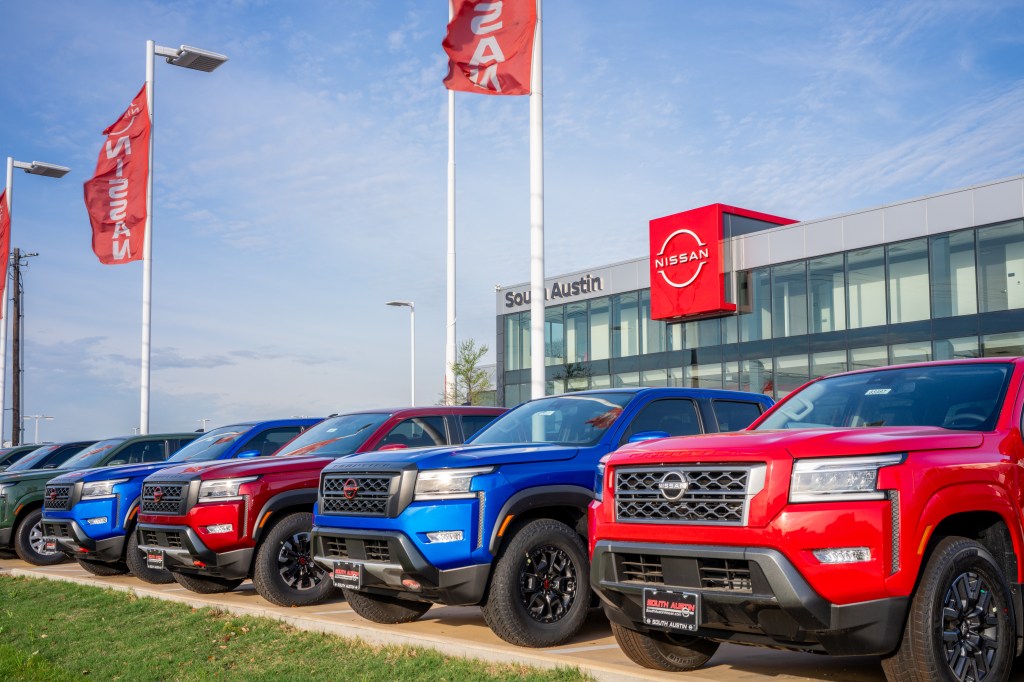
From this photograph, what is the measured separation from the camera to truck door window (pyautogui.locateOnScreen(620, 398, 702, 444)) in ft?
28.9

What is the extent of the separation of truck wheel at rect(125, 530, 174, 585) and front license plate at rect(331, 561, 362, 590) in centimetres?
531

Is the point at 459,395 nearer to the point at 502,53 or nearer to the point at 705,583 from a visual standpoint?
the point at 502,53

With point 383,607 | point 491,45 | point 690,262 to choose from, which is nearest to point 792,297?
point 690,262

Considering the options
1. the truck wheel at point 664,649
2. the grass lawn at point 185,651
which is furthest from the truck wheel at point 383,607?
the truck wheel at point 664,649

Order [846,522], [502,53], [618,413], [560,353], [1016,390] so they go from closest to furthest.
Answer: [846,522]
[1016,390]
[618,413]
[502,53]
[560,353]

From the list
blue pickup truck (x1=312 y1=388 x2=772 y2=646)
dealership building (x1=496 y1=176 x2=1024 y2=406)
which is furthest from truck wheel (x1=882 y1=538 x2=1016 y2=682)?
dealership building (x1=496 y1=176 x2=1024 y2=406)

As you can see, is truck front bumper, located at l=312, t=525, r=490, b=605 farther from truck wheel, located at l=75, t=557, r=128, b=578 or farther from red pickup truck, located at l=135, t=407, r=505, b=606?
truck wheel, located at l=75, t=557, r=128, b=578

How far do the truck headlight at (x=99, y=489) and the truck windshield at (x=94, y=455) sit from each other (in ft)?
9.37


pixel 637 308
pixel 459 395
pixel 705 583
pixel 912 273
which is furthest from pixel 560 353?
pixel 705 583

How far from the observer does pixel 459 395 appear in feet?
129

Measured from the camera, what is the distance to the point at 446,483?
7789mm

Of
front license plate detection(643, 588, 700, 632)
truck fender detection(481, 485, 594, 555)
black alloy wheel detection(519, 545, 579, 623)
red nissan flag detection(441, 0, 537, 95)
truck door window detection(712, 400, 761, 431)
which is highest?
red nissan flag detection(441, 0, 537, 95)

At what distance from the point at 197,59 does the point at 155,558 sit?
14.7m

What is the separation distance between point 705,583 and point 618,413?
3.27 meters
